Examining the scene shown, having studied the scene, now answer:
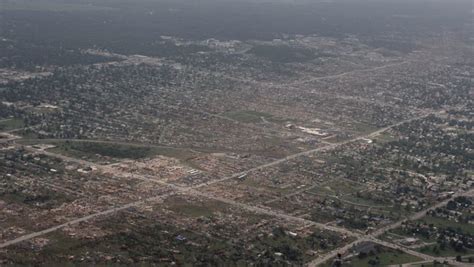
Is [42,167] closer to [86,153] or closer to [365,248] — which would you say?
[86,153]

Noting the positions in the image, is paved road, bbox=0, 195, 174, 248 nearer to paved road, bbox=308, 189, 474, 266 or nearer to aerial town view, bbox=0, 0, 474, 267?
aerial town view, bbox=0, 0, 474, 267

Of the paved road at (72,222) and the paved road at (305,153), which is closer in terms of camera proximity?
the paved road at (72,222)

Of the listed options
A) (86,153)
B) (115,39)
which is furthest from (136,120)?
(115,39)

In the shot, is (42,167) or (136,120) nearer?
(42,167)

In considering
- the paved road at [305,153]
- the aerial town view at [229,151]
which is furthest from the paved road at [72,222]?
the paved road at [305,153]

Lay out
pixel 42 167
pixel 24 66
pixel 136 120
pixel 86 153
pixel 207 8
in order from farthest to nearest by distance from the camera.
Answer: pixel 207 8
pixel 24 66
pixel 136 120
pixel 86 153
pixel 42 167

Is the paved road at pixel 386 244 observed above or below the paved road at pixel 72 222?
below

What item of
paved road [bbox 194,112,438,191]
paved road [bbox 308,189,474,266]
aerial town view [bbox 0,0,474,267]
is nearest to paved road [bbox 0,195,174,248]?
aerial town view [bbox 0,0,474,267]

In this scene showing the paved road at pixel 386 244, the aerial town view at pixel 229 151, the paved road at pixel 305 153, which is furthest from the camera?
the paved road at pixel 305 153

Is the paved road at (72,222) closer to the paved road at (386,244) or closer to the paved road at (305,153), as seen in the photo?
the paved road at (305,153)
